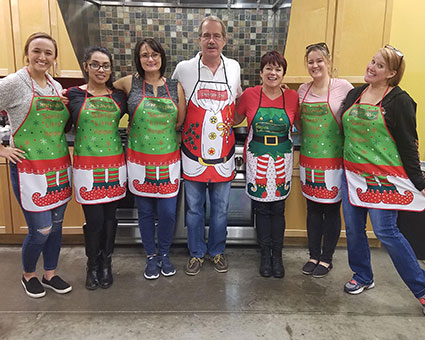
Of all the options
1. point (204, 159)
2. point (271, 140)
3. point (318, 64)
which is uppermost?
point (318, 64)

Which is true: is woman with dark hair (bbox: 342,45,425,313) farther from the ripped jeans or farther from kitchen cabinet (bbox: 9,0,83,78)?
kitchen cabinet (bbox: 9,0,83,78)

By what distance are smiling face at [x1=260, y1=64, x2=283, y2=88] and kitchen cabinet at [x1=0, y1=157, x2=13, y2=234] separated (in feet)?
5.79

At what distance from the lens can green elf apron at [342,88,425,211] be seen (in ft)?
5.32

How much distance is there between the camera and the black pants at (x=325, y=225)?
2020mm

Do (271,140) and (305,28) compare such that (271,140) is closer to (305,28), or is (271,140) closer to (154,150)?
(154,150)

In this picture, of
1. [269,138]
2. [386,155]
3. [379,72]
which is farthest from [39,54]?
[386,155]

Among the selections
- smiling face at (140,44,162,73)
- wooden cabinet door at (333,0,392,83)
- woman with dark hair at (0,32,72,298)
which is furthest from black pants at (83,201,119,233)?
wooden cabinet door at (333,0,392,83)

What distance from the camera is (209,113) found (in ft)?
6.19

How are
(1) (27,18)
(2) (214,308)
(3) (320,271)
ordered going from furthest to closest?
1. (1) (27,18)
2. (3) (320,271)
3. (2) (214,308)

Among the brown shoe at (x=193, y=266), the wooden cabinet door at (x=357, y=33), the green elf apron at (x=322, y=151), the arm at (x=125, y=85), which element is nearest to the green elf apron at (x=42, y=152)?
the arm at (x=125, y=85)

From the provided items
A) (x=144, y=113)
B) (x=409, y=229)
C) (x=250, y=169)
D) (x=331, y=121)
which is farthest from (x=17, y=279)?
(x=409, y=229)

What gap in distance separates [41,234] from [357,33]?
2.26 m

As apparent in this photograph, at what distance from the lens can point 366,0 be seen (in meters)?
2.36

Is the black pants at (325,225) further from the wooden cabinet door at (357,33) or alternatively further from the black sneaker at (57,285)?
the black sneaker at (57,285)
